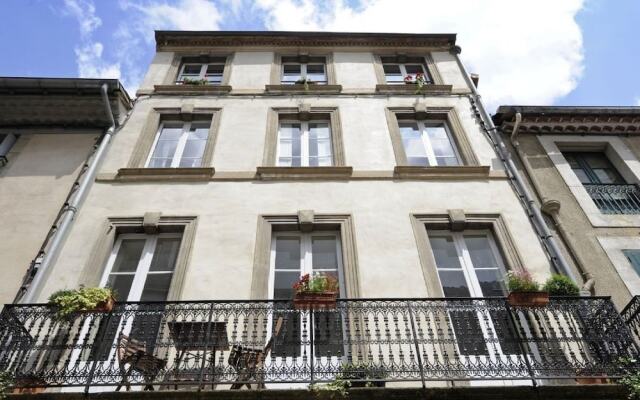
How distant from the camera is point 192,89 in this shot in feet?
39.7

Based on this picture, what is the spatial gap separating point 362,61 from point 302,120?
3475 millimetres

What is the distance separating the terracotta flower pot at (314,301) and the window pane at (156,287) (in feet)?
8.32

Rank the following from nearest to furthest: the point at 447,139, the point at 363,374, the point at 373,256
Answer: the point at 363,374 < the point at 373,256 < the point at 447,139

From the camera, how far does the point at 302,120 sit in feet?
37.9

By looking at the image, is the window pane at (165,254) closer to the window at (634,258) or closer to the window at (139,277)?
the window at (139,277)

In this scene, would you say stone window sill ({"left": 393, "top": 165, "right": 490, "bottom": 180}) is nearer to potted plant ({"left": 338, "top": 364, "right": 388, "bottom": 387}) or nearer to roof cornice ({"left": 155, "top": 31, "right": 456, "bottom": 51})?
potted plant ({"left": 338, "top": 364, "right": 388, "bottom": 387})

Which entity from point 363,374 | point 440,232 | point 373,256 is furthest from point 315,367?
point 440,232

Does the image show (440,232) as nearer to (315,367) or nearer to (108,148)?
(315,367)

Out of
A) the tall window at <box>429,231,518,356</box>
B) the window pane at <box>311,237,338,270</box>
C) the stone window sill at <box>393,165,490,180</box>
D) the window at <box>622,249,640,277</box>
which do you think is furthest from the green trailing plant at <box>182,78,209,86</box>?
the window at <box>622,249,640,277</box>

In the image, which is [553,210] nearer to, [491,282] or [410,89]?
[491,282]

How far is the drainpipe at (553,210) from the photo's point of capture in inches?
309

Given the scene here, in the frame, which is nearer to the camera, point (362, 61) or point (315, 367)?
point (315, 367)

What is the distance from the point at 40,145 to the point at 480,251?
967 centimetres

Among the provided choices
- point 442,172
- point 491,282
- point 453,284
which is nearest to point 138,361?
point 453,284
